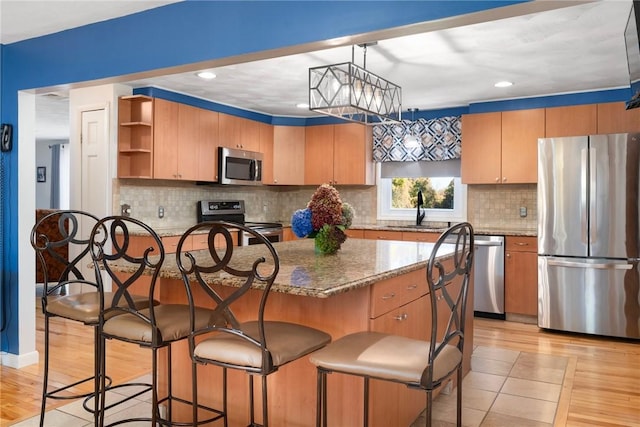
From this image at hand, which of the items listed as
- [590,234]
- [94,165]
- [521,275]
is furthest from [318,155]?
[590,234]

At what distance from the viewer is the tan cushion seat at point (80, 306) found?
2332mm

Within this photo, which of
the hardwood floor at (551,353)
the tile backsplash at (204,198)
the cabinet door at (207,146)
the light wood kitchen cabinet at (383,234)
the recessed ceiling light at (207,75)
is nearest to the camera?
the hardwood floor at (551,353)

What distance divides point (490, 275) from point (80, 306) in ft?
13.0

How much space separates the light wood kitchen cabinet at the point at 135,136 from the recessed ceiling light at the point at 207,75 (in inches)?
26.8

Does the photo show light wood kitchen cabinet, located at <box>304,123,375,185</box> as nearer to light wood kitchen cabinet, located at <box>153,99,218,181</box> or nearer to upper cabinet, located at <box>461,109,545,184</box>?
upper cabinet, located at <box>461,109,545,184</box>

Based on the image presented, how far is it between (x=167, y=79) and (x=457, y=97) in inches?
113

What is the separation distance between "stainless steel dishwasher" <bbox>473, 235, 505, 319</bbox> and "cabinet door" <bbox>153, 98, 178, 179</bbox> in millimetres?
3161

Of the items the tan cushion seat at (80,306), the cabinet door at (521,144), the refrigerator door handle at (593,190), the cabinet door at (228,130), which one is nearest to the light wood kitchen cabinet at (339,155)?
the cabinet door at (228,130)

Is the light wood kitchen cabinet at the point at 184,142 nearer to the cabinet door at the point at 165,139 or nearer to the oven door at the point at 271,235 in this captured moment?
the cabinet door at the point at 165,139

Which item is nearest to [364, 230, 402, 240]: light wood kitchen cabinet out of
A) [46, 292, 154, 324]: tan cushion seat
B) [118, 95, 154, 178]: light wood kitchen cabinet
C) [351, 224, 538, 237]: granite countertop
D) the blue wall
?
[351, 224, 538, 237]: granite countertop

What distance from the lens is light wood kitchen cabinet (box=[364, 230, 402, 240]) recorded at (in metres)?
5.62

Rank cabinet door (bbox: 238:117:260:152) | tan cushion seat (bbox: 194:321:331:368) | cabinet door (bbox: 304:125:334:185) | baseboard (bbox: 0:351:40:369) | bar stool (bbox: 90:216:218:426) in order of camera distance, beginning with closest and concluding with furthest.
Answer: tan cushion seat (bbox: 194:321:331:368), bar stool (bbox: 90:216:218:426), baseboard (bbox: 0:351:40:369), cabinet door (bbox: 238:117:260:152), cabinet door (bbox: 304:125:334:185)

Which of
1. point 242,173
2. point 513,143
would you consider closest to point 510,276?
point 513,143

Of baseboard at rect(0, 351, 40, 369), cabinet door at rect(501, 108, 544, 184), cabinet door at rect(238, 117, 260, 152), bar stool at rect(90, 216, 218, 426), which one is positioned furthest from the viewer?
cabinet door at rect(238, 117, 260, 152)
